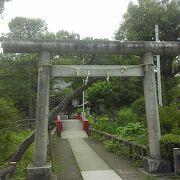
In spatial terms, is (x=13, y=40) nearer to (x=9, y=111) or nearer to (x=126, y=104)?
(x=9, y=111)

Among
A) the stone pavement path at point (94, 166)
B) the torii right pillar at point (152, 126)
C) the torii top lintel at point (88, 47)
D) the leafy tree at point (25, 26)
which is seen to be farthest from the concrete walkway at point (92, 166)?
the leafy tree at point (25, 26)

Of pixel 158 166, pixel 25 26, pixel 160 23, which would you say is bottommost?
pixel 158 166

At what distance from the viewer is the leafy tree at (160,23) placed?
26.1 metres

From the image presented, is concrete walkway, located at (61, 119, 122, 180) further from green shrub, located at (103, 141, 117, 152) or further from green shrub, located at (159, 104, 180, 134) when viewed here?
green shrub, located at (159, 104, 180, 134)

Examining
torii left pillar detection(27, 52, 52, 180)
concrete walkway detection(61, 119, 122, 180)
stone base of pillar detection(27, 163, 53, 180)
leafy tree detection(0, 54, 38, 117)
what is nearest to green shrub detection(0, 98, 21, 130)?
torii left pillar detection(27, 52, 52, 180)

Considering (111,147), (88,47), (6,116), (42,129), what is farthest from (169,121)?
(6,116)

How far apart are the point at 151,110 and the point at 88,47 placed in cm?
301

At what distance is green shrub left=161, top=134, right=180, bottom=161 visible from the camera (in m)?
10.5

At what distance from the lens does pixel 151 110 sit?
11133 millimetres

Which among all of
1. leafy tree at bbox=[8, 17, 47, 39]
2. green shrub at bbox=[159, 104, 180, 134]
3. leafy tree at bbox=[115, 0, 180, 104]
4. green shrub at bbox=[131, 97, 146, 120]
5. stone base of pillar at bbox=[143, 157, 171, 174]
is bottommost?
stone base of pillar at bbox=[143, 157, 171, 174]

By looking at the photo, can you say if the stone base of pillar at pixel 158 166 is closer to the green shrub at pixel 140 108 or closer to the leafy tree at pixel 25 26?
the green shrub at pixel 140 108

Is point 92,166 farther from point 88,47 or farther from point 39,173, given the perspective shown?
point 88,47

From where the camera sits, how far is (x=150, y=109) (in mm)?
11156

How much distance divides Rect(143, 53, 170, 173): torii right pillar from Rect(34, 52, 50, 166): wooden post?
11.2 ft
